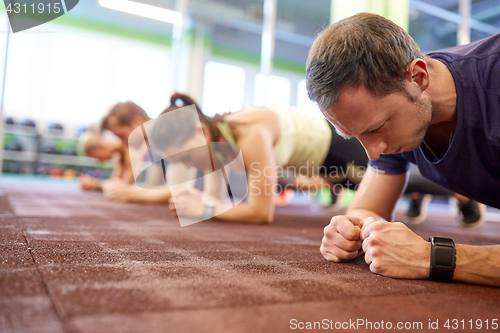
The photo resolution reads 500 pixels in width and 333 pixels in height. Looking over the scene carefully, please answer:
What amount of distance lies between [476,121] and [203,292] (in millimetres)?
644

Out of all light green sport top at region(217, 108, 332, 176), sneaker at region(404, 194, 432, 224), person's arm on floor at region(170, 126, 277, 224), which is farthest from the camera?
sneaker at region(404, 194, 432, 224)

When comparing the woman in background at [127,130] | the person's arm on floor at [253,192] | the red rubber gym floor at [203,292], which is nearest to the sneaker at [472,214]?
the person's arm on floor at [253,192]

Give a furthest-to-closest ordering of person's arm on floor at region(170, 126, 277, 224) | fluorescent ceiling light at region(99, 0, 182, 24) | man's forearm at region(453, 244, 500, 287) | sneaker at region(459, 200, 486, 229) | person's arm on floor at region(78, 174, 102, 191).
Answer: fluorescent ceiling light at region(99, 0, 182, 24)
person's arm on floor at region(78, 174, 102, 191)
sneaker at region(459, 200, 486, 229)
person's arm on floor at region(170, 126, 277, 224)
man's forearm at region(453, 244, 500, 287)

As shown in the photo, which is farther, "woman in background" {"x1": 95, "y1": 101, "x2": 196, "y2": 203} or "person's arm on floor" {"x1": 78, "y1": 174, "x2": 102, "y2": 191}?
"person's arm on floor" {"x1": 78, "y1": 174, "x2": 102, "y2": 191}

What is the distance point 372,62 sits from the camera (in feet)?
2.32

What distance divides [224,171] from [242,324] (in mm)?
1655

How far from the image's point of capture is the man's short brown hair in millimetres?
710

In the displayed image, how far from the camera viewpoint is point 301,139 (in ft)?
5.77

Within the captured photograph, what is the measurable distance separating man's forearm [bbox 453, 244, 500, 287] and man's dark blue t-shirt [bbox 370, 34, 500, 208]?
214 millimetres

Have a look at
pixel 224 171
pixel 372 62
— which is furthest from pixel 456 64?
pixel 224 171

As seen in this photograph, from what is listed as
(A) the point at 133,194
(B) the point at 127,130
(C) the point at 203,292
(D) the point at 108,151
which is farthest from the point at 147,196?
(C) the point at 203,292

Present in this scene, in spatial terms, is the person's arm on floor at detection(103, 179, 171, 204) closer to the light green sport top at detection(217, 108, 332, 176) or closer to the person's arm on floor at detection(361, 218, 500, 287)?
the light green sport top at detection(217, 108, 332, 176)

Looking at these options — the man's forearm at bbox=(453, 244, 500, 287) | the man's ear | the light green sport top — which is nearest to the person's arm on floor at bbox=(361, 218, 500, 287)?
the man's forearm at bbox=(453, 244, 500, 287)

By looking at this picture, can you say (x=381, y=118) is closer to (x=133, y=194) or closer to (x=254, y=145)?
(x=254, y=145)
